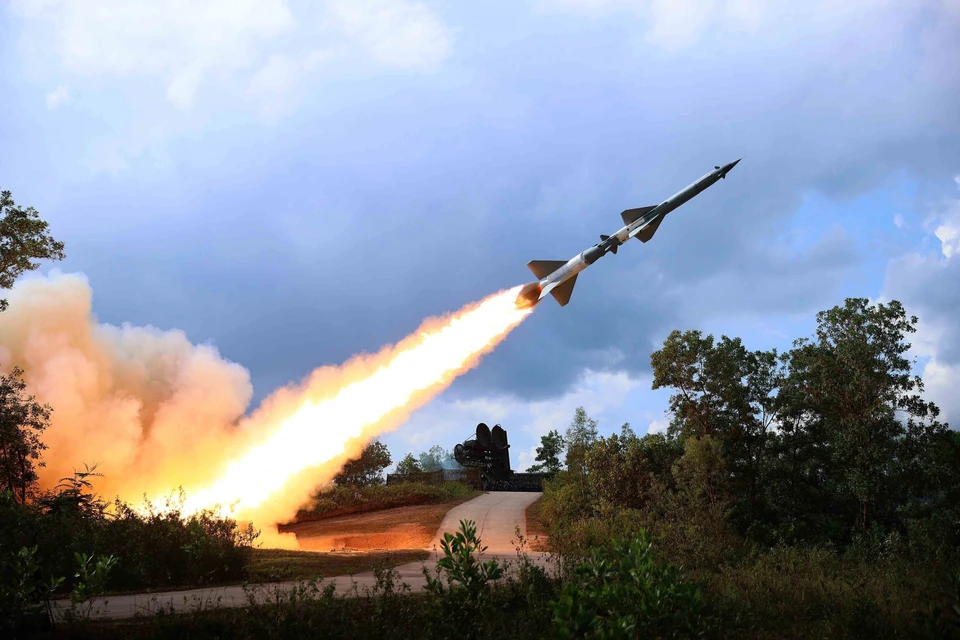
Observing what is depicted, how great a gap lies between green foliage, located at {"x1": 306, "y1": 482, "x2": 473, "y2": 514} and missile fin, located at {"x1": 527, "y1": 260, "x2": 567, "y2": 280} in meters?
20.0

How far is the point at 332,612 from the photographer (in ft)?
38.1

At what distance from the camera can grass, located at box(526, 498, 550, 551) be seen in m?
26.1

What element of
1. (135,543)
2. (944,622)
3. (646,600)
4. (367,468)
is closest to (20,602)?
(135,543)

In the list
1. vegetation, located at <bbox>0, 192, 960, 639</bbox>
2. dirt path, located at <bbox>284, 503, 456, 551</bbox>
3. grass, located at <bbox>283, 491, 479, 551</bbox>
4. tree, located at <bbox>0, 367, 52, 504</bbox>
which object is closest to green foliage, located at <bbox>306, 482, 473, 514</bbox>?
grass, located at <bbox>283, 491, 479, 551</bbox>

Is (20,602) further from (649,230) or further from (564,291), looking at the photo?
(649,230)

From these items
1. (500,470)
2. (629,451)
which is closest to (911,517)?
(629,451)

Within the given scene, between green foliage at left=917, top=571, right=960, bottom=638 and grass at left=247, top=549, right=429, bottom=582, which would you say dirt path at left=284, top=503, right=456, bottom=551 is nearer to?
grass at left=247, top=549, right=429, bottom=582

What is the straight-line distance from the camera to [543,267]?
77.5 ft

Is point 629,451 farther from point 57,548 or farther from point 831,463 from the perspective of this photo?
point 57,548

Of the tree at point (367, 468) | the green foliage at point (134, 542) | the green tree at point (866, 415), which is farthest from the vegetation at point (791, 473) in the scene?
the tree at point (367, 468)

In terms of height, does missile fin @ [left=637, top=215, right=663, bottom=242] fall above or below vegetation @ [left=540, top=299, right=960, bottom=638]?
above

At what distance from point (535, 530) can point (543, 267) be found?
12.6 meters

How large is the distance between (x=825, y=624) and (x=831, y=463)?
567 inches

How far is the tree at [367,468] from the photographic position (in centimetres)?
4828
